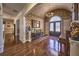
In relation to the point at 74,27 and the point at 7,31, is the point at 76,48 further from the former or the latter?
the point at 7,31

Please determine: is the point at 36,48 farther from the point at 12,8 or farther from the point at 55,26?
the point at 12,8

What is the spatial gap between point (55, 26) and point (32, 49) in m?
0.63

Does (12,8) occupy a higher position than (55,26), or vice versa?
(12,8)

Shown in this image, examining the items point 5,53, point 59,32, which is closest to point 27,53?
point 5,53

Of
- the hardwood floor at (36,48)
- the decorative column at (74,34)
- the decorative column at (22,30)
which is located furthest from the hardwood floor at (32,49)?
the decorative column at (74,34)

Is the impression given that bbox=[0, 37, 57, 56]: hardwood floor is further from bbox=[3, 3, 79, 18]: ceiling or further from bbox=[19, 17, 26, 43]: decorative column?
bbox=[3, 3, 79, 18]: ceiling

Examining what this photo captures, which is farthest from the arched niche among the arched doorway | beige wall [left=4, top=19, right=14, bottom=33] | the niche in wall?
beige wall [left=4, top=19, right=14, bottom=33]

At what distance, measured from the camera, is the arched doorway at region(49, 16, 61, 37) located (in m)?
2.43

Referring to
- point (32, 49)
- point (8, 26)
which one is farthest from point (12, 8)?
point (32, 49)

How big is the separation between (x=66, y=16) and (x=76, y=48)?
24.6 inches

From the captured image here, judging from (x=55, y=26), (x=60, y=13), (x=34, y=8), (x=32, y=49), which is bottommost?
(x=32, y=49)

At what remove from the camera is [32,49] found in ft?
8.10

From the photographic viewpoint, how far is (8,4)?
2.44m

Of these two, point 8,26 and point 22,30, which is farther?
point 22,30
